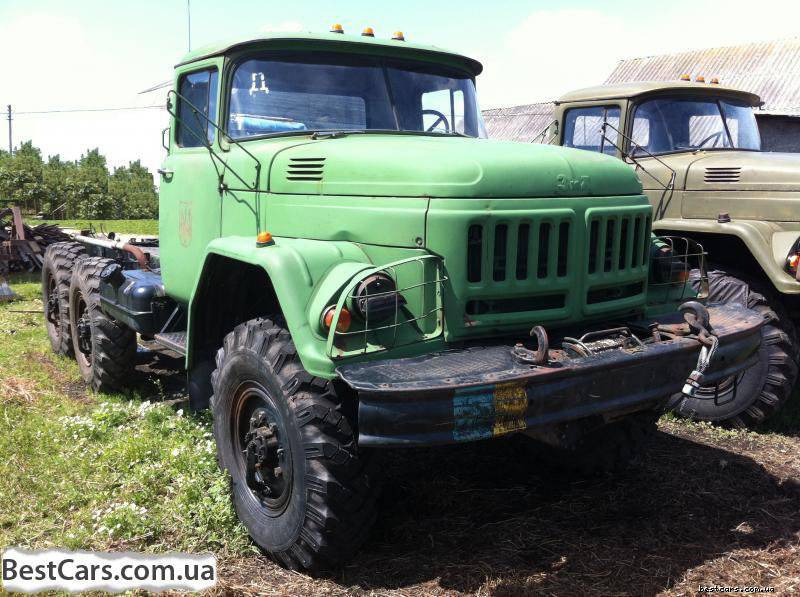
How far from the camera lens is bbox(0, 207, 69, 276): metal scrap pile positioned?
42.5 ft

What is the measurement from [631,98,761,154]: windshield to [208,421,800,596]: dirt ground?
9.34ft

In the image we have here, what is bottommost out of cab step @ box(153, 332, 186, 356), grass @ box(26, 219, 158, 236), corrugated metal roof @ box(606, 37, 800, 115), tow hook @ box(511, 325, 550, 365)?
grass @ box(26, 219, 158, 236)

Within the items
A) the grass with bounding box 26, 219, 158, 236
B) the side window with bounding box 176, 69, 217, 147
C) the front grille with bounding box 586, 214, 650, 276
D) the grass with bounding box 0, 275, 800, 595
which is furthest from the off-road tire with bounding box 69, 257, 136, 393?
the grass with bounding box 26, 219, 158, 236

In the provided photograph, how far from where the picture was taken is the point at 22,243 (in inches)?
513

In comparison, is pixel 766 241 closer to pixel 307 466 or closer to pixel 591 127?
pixel 591 127

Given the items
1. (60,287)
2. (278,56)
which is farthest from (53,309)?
(278,56)

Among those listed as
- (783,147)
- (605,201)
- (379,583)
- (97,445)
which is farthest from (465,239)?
(783,147)

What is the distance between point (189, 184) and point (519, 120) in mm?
18740

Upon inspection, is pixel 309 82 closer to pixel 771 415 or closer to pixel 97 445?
pixel 97 445

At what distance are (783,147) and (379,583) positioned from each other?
57.8 feet

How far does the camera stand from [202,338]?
14.4 ft

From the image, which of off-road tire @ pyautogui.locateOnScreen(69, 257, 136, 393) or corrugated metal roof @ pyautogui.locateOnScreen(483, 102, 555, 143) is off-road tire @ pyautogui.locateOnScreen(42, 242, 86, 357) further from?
corrugated metal roof @ pyautogui.locateOnScreen(483, 102, 555, 143)

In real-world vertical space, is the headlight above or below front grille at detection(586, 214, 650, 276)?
below

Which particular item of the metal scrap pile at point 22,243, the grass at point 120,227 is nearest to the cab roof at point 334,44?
the metal scrap pile at point 22,243
